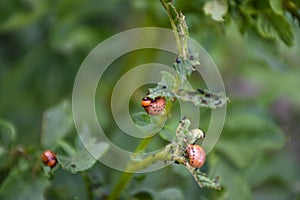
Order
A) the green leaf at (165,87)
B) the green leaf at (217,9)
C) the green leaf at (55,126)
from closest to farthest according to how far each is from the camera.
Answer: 1. the green leaf at (165,87)
2. the green leaf at (217,9)
3. the green leaf at (55,126)

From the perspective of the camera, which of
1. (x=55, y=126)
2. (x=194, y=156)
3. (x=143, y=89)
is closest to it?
(x=194, y=156)

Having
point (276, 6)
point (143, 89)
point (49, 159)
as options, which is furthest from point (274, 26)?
point (143, 89)

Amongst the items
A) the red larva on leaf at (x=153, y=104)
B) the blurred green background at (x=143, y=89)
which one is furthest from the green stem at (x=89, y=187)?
the red larva on leaf at (x=153, y=104)

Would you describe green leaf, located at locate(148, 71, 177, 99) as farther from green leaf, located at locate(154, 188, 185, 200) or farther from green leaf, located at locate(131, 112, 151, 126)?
green leaf, located at locate(154, 188, 185, 200)

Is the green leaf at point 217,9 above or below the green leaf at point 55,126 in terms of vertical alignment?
above

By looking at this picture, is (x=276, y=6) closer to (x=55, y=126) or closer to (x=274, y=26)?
(x=274, y=26)

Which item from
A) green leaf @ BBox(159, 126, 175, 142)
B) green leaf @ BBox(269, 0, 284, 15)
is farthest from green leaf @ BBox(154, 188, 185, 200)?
green leaf @ BBox(269, 0, 284, 15)

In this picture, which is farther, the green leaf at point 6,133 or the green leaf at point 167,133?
the green leaf at point 6,133

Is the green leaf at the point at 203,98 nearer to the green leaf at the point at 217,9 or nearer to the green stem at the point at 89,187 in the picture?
the green leaf at the point at 217,9

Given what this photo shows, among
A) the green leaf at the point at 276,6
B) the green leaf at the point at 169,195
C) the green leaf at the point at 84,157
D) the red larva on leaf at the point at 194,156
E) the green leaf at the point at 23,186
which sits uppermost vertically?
the green leaf at the point at 276,6
